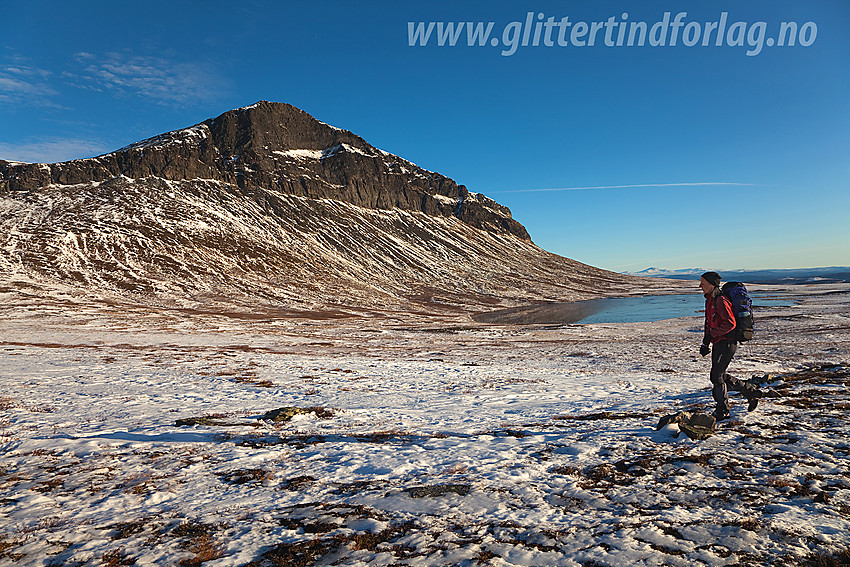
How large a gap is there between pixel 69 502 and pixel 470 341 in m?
40.0

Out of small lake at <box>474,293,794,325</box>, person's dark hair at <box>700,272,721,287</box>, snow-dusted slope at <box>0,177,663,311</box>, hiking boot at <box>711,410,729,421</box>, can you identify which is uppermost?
snow-dusted slope at <box>0,177,663,311</box>

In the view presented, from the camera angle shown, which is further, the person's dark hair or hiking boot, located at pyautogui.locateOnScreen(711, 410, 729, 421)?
the person's dark hair

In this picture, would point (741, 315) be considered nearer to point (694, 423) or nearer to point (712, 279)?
point (712, 279)

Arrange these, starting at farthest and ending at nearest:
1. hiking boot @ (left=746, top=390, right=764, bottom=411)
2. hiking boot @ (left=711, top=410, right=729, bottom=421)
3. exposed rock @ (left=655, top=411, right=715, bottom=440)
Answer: hiking boot @ (left=746, top=390, right=764, bottom=411) < hiking boot @ (left=711, top=410, right=729, bottom=421) < exposed rock @ (left=655, top=411, right=715, bottom=440)

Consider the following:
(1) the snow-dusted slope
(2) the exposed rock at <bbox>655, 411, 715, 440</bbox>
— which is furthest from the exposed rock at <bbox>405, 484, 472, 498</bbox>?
(1) the snow-dusted slope

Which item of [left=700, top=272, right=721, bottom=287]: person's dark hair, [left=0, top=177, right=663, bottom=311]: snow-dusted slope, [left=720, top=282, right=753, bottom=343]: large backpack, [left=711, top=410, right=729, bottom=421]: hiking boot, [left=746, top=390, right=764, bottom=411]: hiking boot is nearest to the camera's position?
[left=720, top=282, right=753, bottom=343]: large backpack

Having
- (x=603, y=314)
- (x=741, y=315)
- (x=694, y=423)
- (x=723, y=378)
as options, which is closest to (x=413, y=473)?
(x=694, y=423)

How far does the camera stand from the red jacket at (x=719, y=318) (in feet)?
33.8

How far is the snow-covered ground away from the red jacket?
2.21 metres

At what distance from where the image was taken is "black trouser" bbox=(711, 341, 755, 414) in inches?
412

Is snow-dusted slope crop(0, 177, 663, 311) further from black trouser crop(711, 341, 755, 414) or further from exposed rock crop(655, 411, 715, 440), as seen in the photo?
black trouser crop(711, 341, 755, 414)

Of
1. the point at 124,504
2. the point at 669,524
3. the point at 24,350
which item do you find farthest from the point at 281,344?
the point at 669,524

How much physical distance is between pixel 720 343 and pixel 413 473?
27.9 ft

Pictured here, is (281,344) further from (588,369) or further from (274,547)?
(274,547)
